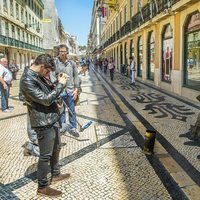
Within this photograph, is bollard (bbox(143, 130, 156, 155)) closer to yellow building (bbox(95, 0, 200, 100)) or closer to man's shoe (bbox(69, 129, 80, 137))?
man's shoe (bbox(69, 129, 80, 137))

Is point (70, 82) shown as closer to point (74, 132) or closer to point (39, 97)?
point (74, 132)

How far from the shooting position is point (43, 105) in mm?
3039

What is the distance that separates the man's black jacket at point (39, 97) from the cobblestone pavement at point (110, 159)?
922mm

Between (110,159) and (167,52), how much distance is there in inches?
410

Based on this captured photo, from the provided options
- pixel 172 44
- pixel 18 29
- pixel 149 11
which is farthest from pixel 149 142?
pixel 18 29

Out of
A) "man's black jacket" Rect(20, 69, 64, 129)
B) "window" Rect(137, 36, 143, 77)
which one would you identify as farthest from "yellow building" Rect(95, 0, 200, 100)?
"man's black jacket" Rect(20, 69, 64, 129)

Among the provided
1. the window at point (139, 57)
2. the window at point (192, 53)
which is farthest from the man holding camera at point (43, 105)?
the window at point (139, 57)

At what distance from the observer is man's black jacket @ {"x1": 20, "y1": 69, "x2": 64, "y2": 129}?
2914mm

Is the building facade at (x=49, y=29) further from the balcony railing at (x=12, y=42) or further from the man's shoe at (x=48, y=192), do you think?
the man's shoe at (x=48, y=192)

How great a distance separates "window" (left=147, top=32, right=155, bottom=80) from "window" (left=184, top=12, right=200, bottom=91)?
5.12m

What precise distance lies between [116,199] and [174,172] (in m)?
1.09

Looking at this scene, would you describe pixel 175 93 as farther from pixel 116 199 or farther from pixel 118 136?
pixel 116 199

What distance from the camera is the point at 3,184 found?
3.59m

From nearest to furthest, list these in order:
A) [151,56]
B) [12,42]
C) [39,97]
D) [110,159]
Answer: [39,97]
[110,159]
[151,56]
[12,42]
